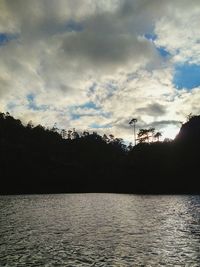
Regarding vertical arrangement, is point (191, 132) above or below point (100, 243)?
above

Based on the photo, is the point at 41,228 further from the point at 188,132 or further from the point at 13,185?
the point at 13,185

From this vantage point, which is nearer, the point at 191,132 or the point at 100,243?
the point at 100,243

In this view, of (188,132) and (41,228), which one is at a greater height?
(188,132)

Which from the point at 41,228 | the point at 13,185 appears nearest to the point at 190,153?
the point at 13,185

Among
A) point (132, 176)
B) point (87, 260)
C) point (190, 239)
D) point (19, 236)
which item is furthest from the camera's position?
point (132, 176)

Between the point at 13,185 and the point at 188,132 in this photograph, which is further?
the point at 13,185

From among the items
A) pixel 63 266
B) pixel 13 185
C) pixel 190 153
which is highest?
pixel 190 153

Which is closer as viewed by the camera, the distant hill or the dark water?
the dark water

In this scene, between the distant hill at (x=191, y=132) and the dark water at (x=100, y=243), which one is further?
the distant hill at (x=191, y=132)

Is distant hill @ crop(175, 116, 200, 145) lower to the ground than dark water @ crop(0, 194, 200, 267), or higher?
higher

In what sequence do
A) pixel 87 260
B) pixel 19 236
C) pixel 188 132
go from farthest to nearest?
1. pixel 188 132
2. pixel 19 236
3. pixel 87 260

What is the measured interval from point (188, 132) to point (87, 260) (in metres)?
158

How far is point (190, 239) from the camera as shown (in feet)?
135

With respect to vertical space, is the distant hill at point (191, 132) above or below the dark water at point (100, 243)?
above
